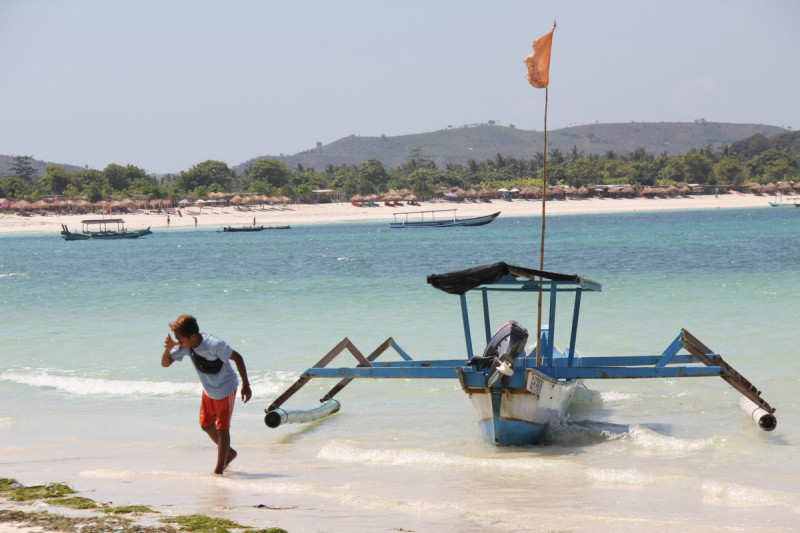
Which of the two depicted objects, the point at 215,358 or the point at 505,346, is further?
the point at 505,346

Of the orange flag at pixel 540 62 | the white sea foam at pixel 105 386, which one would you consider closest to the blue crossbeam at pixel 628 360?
the orange flag at pixel 540 62

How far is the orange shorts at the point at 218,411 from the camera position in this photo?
221 inches

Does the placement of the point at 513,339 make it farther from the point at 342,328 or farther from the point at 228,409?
the point at 342,328

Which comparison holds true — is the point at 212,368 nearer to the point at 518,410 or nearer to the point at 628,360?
the point at 518,410

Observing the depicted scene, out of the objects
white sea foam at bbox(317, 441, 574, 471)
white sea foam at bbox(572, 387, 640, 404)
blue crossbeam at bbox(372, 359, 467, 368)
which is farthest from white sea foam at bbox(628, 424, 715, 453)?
blue crossbeam at bbox(372, 359, 467, 368)

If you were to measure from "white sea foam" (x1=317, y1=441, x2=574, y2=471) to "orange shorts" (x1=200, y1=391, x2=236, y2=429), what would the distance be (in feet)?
4.26

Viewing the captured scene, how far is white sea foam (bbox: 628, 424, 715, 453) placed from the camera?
6.58 meters

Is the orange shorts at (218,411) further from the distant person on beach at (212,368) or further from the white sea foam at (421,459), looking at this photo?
the white sea foam at (421,459)

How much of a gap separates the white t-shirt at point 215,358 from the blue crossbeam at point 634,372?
3.01 metres

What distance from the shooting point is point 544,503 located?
5082 millimetres

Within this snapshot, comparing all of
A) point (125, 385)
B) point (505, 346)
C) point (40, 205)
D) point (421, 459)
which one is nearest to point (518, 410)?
point (505, 346)

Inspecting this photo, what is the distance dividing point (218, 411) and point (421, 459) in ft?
6.33

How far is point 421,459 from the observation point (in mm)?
6402

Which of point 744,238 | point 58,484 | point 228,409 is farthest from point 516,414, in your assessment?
point 744,238
